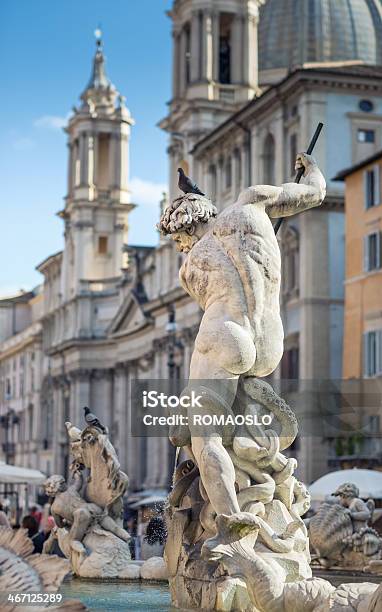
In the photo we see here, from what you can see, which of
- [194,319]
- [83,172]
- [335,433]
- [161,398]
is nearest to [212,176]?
[194,319]

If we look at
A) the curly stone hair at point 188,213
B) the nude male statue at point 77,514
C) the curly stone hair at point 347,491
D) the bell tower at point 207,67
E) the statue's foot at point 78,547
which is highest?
the bell tower at point 207,67

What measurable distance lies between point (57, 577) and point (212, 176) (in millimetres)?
51525

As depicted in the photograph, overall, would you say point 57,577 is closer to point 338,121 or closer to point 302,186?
point 302,186

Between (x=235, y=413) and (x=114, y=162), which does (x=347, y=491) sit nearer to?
(x=235, y=413)

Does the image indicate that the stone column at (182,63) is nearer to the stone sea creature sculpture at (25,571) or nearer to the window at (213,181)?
the window at (213,181)

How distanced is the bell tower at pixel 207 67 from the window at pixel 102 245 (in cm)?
2645

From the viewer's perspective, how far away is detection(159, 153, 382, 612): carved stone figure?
6914 mm

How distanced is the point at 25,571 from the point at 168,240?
2420 inches

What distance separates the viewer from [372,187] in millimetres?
42188

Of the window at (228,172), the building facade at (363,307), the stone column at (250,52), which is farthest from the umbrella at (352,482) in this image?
the stone column at (250,52)

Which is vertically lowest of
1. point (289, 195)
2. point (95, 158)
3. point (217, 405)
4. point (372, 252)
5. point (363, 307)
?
point (217, 405)

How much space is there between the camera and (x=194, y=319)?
191 ft

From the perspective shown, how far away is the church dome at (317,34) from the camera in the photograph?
64.8m

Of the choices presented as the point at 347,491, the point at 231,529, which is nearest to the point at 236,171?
the point at 347,491
